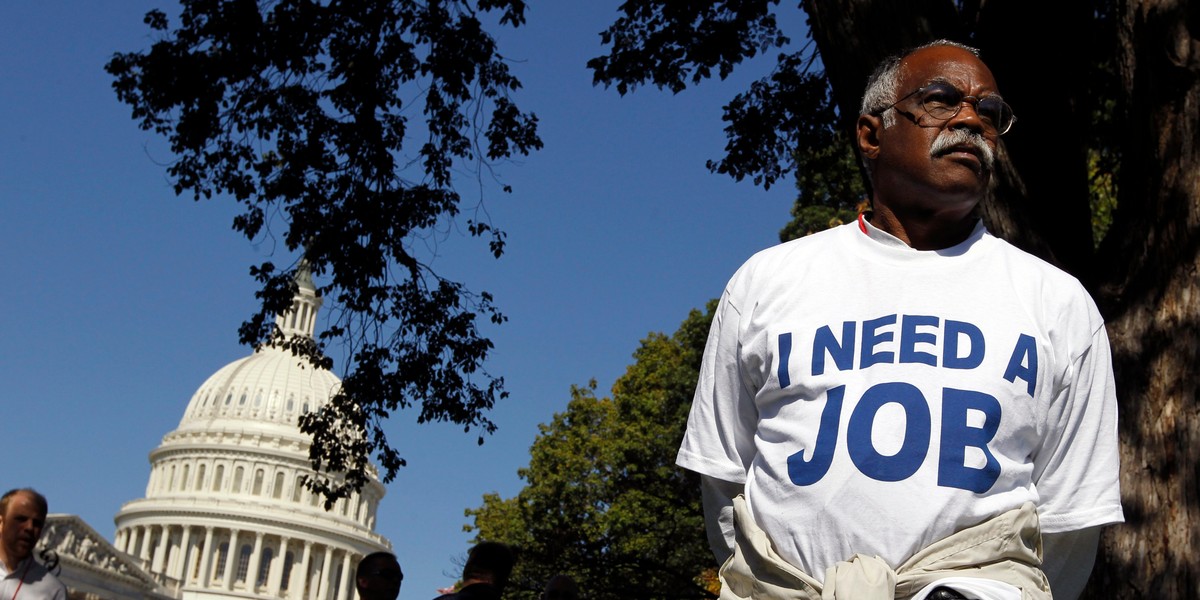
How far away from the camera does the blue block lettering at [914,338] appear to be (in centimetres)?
211

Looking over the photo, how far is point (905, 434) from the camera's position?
2.06 metres

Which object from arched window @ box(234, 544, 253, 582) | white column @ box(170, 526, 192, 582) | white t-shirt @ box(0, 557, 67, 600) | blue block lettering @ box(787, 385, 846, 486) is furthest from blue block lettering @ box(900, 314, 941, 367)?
white column @ box(170, 526, 192, 582)

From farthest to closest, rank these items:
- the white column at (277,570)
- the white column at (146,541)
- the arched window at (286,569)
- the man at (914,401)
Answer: the white column at (146,541) < the arched window at (286,569) < the white column at (277,570) < the man at (914,401)

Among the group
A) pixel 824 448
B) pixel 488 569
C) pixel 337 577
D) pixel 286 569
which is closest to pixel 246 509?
pixel 286 569

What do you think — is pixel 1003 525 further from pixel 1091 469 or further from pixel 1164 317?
pixel 1164 317

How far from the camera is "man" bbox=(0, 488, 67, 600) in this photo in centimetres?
602

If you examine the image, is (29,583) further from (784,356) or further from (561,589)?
(784,356)

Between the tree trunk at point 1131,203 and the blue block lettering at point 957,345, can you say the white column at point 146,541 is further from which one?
the blue block lettering at point 957,345

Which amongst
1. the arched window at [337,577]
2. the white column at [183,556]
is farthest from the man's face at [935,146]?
the arched window at [337,577]

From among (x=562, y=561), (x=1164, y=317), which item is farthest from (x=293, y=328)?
(x=1164, y=317)

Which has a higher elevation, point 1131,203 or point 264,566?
point 1131,203

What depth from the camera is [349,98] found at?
11.2 meters

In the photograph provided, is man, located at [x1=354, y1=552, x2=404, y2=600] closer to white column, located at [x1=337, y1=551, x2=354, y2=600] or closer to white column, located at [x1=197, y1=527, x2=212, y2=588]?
white column, located at [x1=197, y1=527, x2=212, y2=588]

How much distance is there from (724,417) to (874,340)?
0.39m
